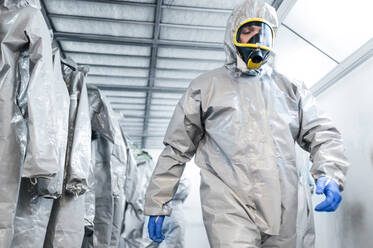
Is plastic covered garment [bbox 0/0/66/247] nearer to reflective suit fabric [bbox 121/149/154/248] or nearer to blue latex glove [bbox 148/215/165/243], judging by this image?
blue latex glove [bbox 148/215/165/243]

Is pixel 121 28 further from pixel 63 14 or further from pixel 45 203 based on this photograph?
pixel 45 203

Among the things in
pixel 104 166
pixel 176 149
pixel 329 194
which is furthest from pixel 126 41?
pixel 329 194

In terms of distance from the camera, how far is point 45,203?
1.87m

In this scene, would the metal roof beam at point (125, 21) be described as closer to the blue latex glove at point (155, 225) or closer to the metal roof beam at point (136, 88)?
the metal roof beam at point (136, 88)

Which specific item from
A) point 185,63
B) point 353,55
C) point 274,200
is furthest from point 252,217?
point 185,63

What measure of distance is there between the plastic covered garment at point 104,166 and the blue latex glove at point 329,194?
1.73 meters

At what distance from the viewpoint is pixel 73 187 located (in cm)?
197

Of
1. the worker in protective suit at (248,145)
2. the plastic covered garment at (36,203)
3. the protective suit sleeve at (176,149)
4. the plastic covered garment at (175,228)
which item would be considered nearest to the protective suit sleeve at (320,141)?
the worker in protective suit at (248,145)

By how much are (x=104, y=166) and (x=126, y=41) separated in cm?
124

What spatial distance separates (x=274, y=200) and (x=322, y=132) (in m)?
0.45

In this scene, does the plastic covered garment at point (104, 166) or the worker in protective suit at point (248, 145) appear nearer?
the worker in protective suit at point (248, 145)

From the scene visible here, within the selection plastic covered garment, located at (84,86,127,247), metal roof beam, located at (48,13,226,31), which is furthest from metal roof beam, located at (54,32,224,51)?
plastic covered garment, located at (84,86,127,247)

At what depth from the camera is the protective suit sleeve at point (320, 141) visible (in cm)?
147

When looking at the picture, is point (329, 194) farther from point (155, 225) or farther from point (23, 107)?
point (23, 107)
